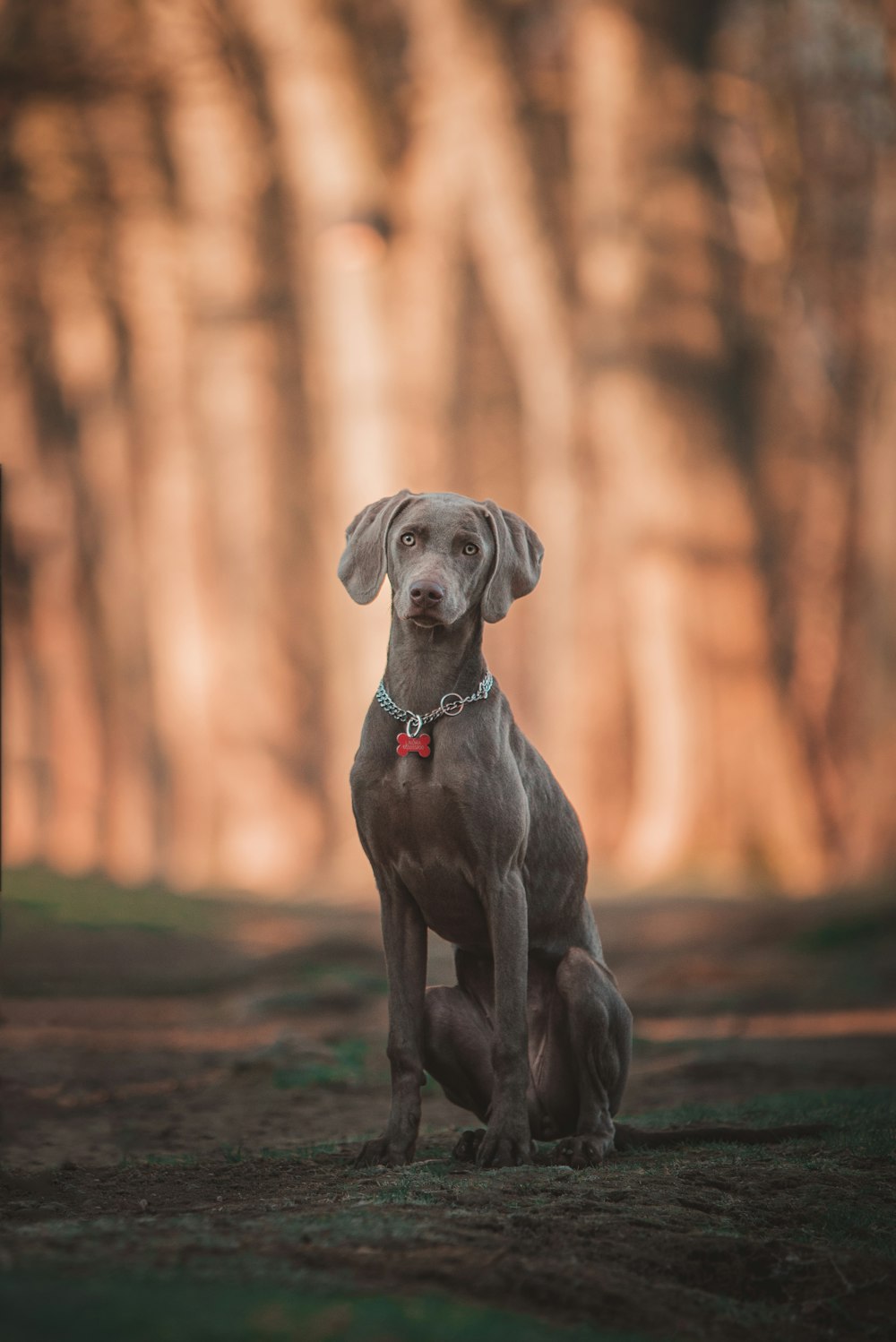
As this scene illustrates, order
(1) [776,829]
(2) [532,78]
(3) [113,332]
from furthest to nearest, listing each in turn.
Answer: (3) [113,332]
(2) [532,78]
(1) [776,829]

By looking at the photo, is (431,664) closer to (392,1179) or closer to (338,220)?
(392,1179)

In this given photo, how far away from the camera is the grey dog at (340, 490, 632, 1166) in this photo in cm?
605

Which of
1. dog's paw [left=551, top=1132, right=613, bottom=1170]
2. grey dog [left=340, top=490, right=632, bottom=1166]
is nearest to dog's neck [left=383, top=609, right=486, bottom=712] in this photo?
grey dog [left=340, top=490, right=632, bottom=1166]

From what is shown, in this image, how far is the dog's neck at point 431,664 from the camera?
6188mm

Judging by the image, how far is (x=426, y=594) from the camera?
231 inches

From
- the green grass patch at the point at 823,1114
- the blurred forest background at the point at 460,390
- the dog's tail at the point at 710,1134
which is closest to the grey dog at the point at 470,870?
the dog's tail at the point at 710,1134

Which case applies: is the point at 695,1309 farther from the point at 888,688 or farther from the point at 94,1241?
the point at 888,688

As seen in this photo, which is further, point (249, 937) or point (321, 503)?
point (321, 503)

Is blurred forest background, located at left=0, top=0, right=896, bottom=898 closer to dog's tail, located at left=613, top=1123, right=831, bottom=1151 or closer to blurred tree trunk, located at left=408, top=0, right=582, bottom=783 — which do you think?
blurred tree trunk, located at left=408, top=0, right=582, bottom=783

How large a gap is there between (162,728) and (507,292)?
8.64 m

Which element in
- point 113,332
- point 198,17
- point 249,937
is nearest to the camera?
point 249,937

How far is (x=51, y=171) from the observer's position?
75.8 ft

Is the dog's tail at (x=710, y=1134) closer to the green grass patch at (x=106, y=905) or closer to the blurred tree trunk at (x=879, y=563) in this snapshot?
the green grass patch at (x=106, y=905)

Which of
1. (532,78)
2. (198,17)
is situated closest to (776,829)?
(198,17)
